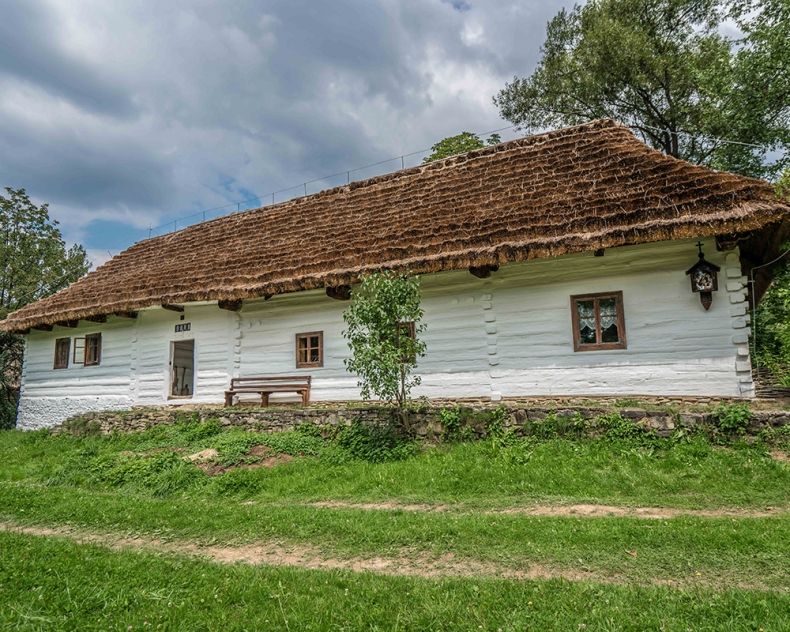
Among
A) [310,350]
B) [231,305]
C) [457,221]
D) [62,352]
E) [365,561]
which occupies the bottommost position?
[365,561]

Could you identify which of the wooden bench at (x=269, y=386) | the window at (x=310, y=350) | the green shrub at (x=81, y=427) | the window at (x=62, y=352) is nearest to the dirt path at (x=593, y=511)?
the wooden bench at (x=269, y=386)

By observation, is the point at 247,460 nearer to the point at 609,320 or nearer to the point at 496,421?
the point at 496,421

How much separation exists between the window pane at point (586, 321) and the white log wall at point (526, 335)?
0.24 m

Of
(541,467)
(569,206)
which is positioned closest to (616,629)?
(541,467)

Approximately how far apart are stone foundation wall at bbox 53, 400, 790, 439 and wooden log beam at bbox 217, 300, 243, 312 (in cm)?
259

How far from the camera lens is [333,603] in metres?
3.53

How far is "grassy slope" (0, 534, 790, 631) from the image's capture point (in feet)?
10.3

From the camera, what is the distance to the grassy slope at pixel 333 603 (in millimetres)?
3150

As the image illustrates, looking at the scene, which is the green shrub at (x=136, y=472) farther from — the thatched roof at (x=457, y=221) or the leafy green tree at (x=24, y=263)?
the leafy green tree at (x=24, y=263)

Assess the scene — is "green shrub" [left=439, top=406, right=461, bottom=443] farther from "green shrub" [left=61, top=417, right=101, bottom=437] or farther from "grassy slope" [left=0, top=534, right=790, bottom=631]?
"green shrub" [left=61, top=417, right=101, bottom=437]

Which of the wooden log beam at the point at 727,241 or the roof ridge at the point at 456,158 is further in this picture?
the roof ridge at the point at 456,158

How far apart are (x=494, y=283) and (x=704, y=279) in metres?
3.59

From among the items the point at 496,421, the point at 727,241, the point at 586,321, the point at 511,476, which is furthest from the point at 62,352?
the point at 727,241

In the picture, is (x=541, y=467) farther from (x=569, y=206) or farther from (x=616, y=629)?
(x=569, y=206)
